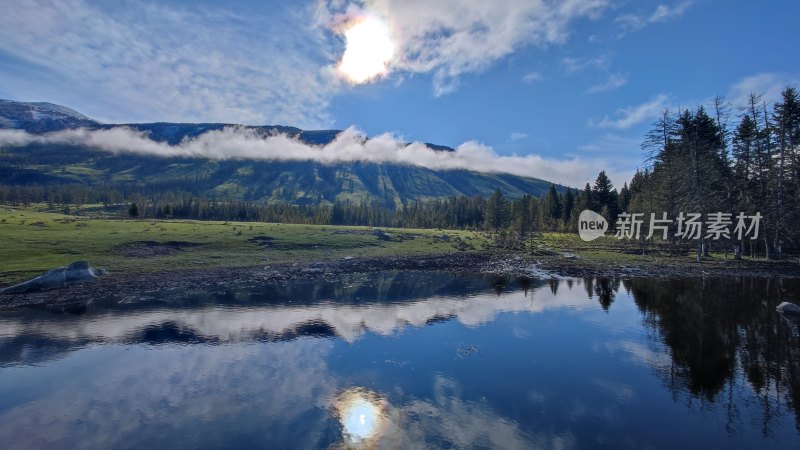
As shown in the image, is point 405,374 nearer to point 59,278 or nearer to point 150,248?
point 59,278

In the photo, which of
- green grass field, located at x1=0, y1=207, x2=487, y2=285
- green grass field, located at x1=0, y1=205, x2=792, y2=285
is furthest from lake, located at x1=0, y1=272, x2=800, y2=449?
green grass field, located at x1=0, y1=205, x2=792, y2=285

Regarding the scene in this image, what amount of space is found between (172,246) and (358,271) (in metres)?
37.8

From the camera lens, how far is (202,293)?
50.1 m

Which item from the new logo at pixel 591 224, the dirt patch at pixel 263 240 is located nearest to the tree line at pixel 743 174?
the new logo at pixel 591 224

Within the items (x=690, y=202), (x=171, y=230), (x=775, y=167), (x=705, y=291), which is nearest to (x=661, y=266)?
(x=690, y=202)

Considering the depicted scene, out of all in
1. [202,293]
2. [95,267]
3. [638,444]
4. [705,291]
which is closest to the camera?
[638,444]

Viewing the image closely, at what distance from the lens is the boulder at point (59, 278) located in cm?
4753

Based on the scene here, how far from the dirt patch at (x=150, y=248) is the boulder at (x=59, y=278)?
508 inches

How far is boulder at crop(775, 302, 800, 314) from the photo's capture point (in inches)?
1420

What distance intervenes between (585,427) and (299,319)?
2765 centimetres

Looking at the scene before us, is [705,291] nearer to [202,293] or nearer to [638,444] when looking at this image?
[638,444]

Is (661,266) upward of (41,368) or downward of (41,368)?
upward

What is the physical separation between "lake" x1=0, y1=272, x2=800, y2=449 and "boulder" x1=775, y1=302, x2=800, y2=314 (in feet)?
3.82

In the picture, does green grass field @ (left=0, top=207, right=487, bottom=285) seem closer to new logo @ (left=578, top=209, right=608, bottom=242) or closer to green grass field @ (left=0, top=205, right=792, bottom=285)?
green grass field @ (left=0, top=205, right=792, bottom=285)
